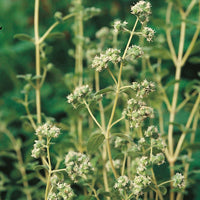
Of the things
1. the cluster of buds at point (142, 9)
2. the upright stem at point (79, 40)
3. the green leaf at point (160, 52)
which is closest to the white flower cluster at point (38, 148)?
the cluster of buds at point (142, 9)

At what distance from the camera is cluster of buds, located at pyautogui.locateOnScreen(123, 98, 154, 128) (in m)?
0.79

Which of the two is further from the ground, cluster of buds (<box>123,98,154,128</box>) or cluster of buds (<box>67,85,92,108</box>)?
cluster of buds (<box>67,85,92,108</box>)

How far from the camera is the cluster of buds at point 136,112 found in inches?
31.2

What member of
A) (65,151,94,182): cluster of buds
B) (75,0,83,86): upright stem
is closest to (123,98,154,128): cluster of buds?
(65,151,94,182): cluster of buds

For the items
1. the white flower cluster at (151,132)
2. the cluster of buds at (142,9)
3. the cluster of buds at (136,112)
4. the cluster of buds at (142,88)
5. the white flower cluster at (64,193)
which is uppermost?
the cluster of buds at (142,9)

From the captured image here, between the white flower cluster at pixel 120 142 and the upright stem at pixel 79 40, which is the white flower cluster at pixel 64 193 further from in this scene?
the upright stem at pixel 79 40

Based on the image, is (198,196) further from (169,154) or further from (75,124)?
(75,124)

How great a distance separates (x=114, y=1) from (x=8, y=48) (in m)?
0.81

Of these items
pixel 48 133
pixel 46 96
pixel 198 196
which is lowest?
pixel 198 196

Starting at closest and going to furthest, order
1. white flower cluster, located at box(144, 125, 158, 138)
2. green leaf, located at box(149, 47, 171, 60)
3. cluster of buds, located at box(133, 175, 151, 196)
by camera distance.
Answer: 1. cluster of buds, located at box(133, 175, 151, 196)
2. white flower cluster, located at box(144, 125, 158, 138)
3. green leaf, located at box(149, 47, 171, 60)

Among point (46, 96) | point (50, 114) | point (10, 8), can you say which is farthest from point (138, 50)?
point (10, 8)

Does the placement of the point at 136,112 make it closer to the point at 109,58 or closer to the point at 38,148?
the point at 109,58

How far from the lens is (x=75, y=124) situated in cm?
148

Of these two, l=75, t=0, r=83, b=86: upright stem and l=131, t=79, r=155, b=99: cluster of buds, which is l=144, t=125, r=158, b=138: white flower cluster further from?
l=75, t=0, r=83, b=86: upright stem
